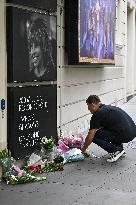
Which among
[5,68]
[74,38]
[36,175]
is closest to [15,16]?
[5,68]

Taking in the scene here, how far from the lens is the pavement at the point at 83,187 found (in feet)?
19.6

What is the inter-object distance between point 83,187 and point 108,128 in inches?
76.5

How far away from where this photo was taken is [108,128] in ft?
27.5

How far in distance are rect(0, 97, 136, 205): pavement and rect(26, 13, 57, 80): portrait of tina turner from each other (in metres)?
1.67

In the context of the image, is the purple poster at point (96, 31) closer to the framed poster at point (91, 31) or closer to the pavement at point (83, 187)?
the framed poster at point (91, 31)

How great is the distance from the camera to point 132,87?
2178 centimetres

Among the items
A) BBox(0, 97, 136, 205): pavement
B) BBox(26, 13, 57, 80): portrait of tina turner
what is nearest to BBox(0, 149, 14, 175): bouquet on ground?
BBox(0, 97, 136, 205): pavement

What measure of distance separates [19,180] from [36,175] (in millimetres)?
552

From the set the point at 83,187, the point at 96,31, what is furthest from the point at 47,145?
the point at 96,31

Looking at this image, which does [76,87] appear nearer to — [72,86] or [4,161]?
[72,86]

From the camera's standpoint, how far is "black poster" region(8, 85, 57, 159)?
727 cm

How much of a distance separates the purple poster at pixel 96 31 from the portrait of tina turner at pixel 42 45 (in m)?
1.65

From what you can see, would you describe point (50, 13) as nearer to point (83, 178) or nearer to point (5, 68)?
point (5, 68)

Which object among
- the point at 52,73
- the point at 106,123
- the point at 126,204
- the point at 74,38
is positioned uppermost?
the point at 74,38
